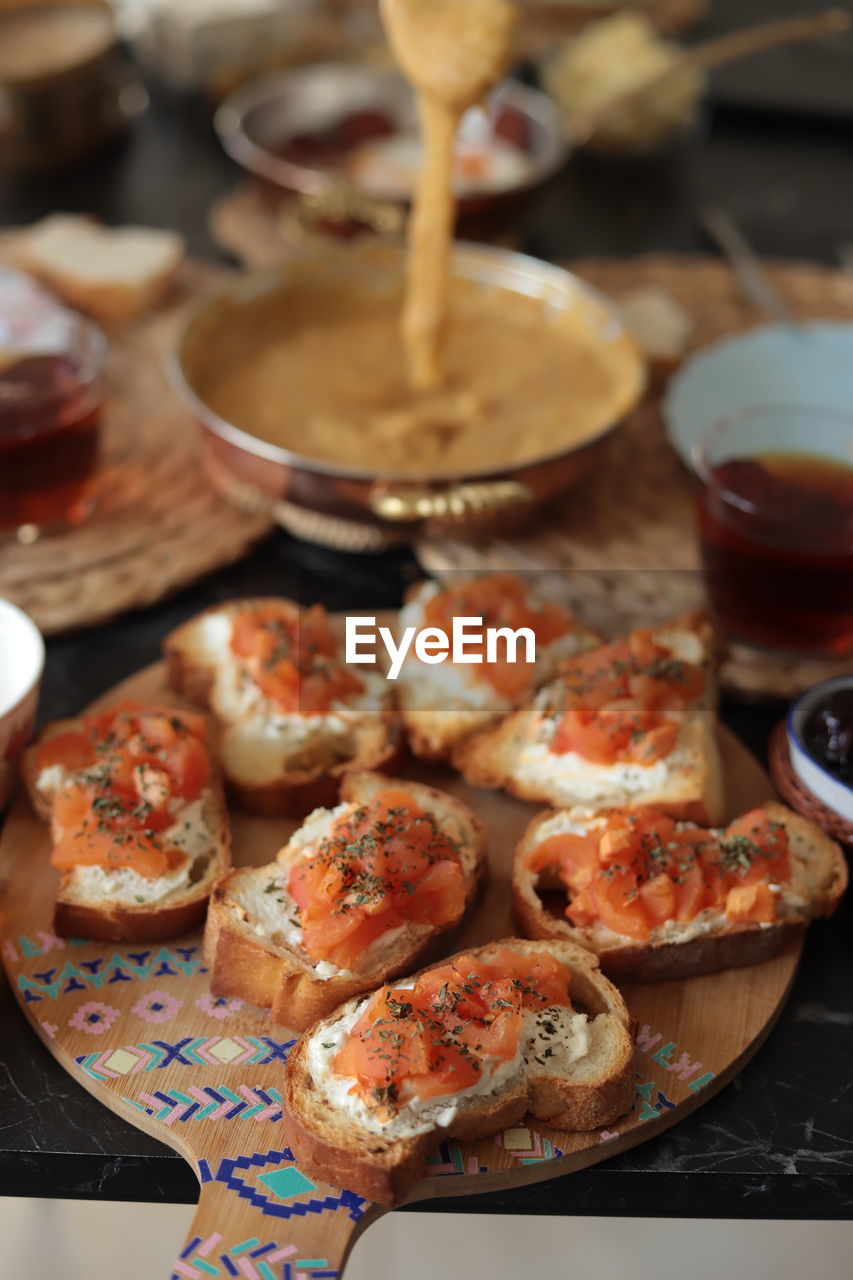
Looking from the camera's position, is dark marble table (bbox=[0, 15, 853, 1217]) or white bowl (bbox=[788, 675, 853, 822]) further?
white bowl (bbox=[788, 675, 853, 822])

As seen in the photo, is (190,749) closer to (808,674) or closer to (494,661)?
(494,661)

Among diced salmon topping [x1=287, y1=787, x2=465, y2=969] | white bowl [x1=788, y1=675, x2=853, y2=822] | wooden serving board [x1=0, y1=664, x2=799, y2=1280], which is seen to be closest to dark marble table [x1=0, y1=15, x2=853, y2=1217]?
wooden serving board [x1=0, y1=664, x2=799, y2=1280]

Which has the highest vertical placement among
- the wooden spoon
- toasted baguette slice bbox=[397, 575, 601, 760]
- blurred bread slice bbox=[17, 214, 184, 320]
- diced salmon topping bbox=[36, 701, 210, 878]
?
the wooden spoon

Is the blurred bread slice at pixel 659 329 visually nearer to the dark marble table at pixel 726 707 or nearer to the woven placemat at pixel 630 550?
the woven placemat at pixel 630 550

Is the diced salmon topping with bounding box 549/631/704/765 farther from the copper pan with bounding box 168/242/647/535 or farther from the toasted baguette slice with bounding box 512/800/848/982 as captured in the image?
the copper pan with bounding box 168/242/647/535

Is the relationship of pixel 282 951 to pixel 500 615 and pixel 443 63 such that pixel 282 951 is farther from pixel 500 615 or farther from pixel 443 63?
pixel 443 63

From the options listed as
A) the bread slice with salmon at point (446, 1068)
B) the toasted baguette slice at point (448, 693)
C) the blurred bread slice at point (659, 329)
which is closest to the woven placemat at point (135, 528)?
the toasted baguette slice at point (448, 693)
